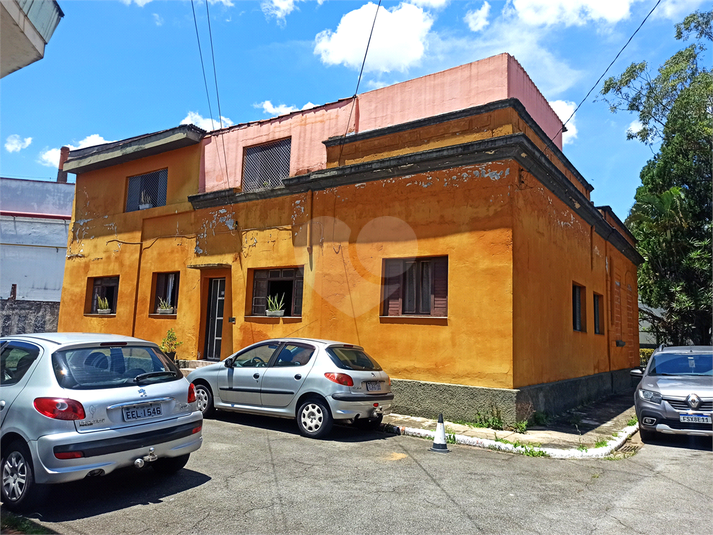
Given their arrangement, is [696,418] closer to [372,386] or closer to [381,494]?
[372,386]

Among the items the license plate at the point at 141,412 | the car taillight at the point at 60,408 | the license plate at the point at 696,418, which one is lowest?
the license plate at the point at 696,418

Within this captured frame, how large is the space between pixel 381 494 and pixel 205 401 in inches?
194

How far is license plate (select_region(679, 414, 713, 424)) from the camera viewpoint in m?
7.76

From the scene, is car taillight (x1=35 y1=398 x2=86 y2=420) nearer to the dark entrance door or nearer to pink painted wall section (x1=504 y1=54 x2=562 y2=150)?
the dark entrance door

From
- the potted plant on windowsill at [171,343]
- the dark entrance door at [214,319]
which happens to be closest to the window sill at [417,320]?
the dark entrance door at [214,319]

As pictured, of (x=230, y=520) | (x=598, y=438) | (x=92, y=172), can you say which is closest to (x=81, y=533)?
(x=230, y=520)

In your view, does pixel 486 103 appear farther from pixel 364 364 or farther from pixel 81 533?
pixel 81 533

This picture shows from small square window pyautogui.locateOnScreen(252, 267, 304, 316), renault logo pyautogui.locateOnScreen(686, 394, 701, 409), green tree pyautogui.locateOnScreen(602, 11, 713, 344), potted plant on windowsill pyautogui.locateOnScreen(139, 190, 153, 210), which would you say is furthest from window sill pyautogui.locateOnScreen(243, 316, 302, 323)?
green tree pyautogui.locateOnScreen(602, 11, 713, 344)

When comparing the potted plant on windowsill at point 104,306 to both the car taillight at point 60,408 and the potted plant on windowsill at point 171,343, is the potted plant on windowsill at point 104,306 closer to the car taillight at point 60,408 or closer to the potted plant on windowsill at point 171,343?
the potted plant on windowsill at point 171,343

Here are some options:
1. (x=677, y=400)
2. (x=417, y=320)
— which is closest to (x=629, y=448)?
(x=677, y=400)

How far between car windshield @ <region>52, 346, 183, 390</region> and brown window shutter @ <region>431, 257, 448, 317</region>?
570 centimetres

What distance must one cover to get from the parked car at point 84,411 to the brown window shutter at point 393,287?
5.69 m

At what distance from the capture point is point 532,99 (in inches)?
466

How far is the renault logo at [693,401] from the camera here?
7.89m
